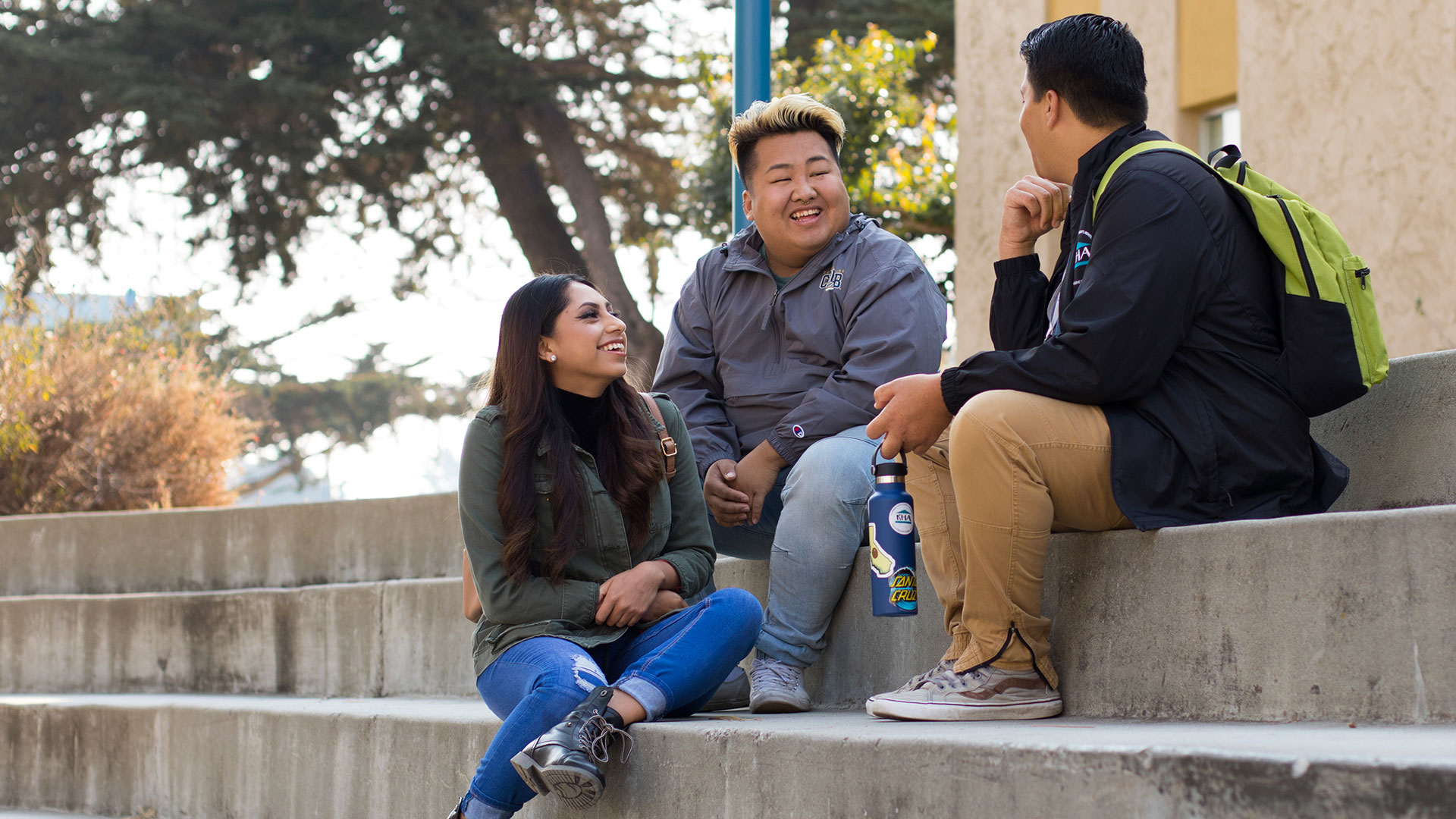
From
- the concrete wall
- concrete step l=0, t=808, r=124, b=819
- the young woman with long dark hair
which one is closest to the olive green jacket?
the young woman with long dark hair

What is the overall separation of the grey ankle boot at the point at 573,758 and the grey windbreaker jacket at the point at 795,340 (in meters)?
1.08

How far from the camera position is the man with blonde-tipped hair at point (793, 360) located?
3746 millimetres

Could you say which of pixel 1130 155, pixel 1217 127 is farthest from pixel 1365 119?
pixel 1130 155

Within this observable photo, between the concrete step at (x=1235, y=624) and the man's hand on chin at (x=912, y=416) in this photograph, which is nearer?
the concrete step at (x=1235, y=624)

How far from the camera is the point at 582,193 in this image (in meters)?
15.5

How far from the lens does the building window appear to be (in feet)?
29.5

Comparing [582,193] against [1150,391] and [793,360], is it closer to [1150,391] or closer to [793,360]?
[793,360]

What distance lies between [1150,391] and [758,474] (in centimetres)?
135

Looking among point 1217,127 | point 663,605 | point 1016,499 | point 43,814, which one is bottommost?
point 43,814

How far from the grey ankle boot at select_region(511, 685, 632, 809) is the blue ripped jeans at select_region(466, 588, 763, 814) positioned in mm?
99

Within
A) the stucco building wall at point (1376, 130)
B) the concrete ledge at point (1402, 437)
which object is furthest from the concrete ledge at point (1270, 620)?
the stucco building wall at point (1376, 130)

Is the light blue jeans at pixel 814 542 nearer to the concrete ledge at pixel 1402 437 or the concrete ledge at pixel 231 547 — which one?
the concrete ledge at pixel 1402 437

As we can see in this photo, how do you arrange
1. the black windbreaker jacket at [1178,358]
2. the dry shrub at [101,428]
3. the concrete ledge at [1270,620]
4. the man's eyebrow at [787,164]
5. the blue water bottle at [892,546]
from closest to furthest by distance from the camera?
the concrete ledge at [1270,620] < the black windbreaker jacket at [1178,358] < the blue water bottle at [892,546] < the man's eyebrow at [787,164] < the dry shrub at [101,428]

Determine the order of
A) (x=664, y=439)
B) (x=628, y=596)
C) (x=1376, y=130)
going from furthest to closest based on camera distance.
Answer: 1. (x=1376, y=130)
2. (x=664, y=439)
3. (x=628, y=596)
